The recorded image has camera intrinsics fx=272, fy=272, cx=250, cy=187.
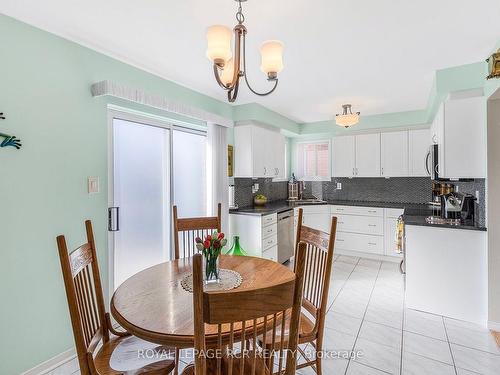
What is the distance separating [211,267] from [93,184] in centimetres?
138

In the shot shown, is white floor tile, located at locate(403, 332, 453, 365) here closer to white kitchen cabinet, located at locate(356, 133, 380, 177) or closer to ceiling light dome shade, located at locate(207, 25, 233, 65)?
ceiling light dome shade, located at locate(207, 25, 233, 65)

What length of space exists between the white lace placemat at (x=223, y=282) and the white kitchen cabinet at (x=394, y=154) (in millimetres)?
3911

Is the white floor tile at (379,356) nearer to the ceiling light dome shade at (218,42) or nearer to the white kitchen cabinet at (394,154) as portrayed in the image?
the ceiling light dome shade at (218,42)

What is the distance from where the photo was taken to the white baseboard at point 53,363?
1894mm

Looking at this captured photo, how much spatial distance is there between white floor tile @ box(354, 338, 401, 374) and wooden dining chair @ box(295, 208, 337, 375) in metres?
0.50

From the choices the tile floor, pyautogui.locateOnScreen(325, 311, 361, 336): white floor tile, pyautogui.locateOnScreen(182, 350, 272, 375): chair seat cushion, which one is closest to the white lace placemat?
pyautogui.locateOnScreen(182, 350, 272, 375): chair seat cushion

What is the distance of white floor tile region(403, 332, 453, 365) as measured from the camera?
209 centimetres

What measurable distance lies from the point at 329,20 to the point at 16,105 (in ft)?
7.20

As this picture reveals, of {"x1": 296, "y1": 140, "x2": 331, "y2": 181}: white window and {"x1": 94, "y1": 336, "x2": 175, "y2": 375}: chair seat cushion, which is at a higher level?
{"x1": 296, "y1": 140, "x2": 331, "y2": 181}: white window

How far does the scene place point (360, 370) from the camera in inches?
76.6

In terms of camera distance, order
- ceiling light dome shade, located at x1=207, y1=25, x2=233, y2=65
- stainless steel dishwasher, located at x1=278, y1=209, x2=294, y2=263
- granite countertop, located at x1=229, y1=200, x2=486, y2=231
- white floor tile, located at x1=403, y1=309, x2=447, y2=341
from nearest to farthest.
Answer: ceiling light dome shade, located at x1=207, y1=25, x2=233, y2=65, white floor tile, located at x1=403, y1=309, x2=447, y2=341, granite countertop, located at x1=229, y1=200, x2=486, y2=231, stainless steel dishwasher, located at x1=278, y1=209, x2=294, y2=263

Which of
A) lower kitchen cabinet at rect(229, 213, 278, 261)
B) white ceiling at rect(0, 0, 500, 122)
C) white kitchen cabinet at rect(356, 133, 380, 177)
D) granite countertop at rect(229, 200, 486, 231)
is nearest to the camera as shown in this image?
white ceiling at rect(0, 0, 500, 122)

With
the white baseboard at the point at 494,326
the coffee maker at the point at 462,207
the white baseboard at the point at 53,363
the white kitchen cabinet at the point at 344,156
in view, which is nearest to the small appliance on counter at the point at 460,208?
the coffee maker at the point at 462,207

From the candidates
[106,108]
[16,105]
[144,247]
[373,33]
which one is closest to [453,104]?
[373,33]
